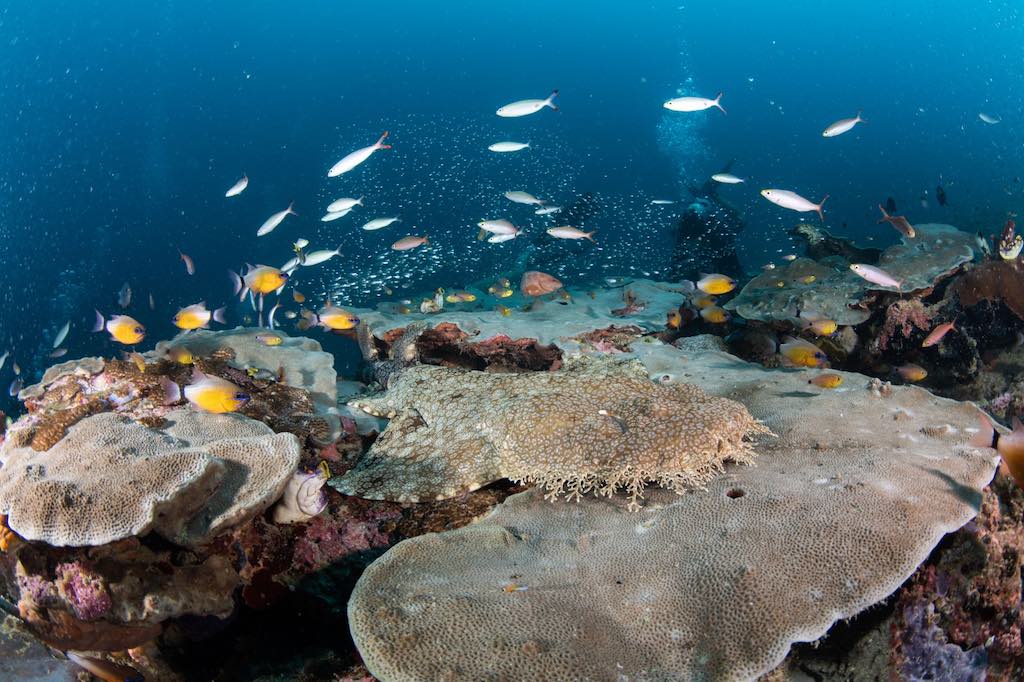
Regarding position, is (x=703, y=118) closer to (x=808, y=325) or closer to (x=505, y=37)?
(x=505, y=37)

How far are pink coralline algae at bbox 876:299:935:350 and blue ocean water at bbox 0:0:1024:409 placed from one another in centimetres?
711

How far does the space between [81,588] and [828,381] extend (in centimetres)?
545

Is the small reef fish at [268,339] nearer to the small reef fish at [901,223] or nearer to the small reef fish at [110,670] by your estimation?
the small reef fish at [110,670]

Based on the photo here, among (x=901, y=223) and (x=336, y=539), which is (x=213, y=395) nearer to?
(x=336, y=539)

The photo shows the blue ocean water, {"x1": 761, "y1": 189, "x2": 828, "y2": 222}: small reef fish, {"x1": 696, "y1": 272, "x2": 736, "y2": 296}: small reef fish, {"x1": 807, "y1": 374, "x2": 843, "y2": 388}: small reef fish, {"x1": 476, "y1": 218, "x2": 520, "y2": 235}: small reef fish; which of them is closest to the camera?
{"x1": 807, "y1": 374, "x2": 843, "y2": 388}: small reef fish

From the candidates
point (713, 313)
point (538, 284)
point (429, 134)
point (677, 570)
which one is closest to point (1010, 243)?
point (713, 313)

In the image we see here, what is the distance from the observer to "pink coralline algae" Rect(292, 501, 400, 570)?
131 inches

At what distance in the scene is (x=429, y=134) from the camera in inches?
2482

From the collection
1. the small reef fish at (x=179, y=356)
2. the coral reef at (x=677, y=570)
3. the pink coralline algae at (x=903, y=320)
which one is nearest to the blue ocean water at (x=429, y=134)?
the pink coralline algae at (x=903, y=320)

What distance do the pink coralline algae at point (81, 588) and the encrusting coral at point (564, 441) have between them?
4.64ft

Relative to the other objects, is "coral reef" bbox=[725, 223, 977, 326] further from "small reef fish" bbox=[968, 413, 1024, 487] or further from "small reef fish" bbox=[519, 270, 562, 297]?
"small reef fish" bbox=[968, 413, 1024, 487]

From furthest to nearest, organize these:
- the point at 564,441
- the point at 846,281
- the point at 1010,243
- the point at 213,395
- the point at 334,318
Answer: the point at 846,281, the point at 1010,243, the point at 334,318, the point at 213,395, the point at 564,441

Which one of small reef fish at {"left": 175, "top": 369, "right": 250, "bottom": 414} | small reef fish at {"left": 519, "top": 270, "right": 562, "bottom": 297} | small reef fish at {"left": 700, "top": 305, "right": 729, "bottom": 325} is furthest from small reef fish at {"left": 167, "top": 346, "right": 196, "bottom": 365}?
small reef fish at {"left": 700, "top": 305, "right": 729, "bottom": 325}

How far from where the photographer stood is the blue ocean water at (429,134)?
3378 cm
